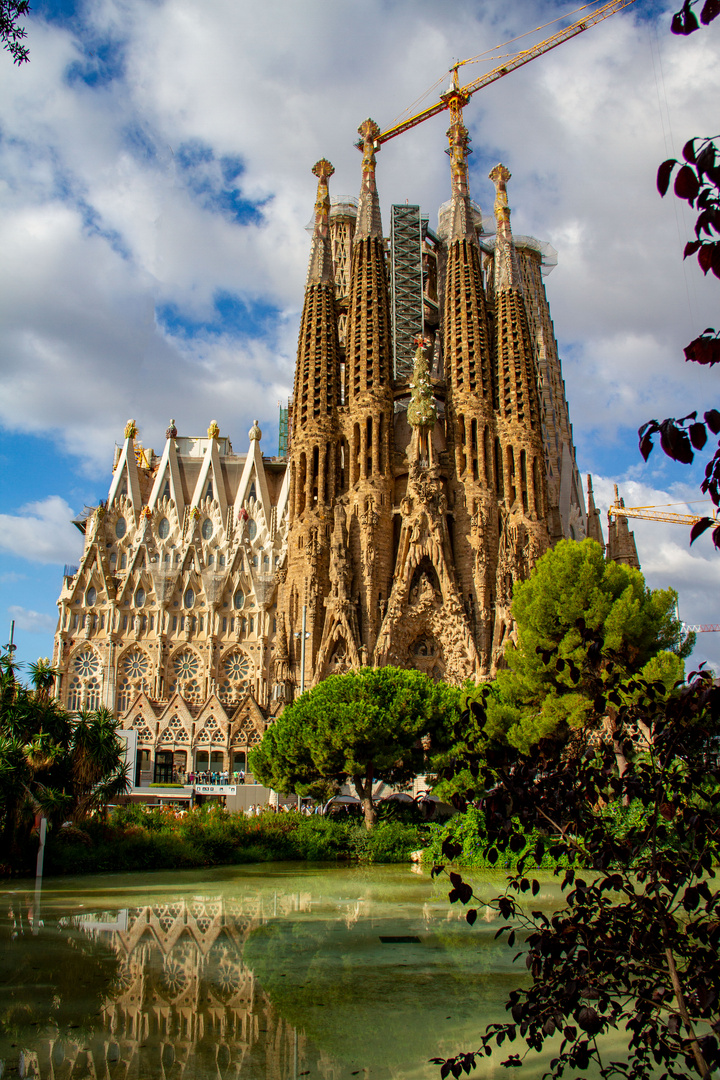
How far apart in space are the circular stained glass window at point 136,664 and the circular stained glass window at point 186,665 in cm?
163

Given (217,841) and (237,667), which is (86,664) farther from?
(217,841)

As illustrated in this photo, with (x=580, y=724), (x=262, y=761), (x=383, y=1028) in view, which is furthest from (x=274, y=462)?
(x=383, y=1028)

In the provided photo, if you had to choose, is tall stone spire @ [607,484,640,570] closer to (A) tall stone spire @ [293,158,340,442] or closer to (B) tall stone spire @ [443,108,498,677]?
(B) tall stone spire @ [443,108,498,677]

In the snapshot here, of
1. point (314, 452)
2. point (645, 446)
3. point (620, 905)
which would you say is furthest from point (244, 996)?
point (314, 452)

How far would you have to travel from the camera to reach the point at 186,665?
4741cm

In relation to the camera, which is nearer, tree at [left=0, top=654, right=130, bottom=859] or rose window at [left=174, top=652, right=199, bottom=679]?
tree at [left=0, top=654, right=130, bottom=859]

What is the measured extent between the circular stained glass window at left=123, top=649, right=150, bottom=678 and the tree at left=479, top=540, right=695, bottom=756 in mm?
26590

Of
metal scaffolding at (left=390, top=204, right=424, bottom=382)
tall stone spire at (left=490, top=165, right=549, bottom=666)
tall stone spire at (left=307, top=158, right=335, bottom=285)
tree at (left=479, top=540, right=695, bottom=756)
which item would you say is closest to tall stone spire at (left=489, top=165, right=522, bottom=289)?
tall stone spire at (left=490, top=165, right=549, bottom=666)

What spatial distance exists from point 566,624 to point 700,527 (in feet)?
73.4

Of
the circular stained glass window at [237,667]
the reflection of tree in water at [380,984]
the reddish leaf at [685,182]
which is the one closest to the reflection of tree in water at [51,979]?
the reflection of tree in water at [380,984]

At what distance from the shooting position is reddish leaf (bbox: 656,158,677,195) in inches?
109

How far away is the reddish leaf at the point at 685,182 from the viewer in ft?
8.97

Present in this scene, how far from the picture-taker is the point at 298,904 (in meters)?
14.4

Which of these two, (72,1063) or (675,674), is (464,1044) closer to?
(72,1063)
